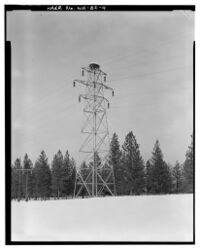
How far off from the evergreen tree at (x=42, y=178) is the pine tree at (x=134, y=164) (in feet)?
2.38

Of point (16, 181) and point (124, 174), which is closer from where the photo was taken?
point (16, 181)

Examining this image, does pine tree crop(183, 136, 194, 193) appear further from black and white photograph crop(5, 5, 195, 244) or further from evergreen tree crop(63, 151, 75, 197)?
evergreen tree crop(63, 151, 75, 197)

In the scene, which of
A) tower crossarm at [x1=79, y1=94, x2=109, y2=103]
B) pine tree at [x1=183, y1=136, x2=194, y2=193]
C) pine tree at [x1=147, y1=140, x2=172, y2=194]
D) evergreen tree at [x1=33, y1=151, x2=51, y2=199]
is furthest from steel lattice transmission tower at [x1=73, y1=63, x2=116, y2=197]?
pine tree at [x1=183, y1=136, x2=194, y2=193]

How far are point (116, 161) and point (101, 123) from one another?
0.38 m

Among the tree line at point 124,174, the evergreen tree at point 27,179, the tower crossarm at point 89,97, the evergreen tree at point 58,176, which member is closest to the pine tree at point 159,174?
the tree line at point 124,174

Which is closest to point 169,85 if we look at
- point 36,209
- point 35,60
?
point 35,60

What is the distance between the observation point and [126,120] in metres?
3.19

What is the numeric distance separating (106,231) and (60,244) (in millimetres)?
415

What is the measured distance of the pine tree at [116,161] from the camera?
126 inches

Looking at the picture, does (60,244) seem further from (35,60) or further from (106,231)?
(35,60)

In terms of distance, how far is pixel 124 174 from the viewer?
3230 mm

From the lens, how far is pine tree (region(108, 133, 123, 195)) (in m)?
3.20

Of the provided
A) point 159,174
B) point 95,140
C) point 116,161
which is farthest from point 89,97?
point 159,174

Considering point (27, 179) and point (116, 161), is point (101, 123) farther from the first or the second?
point (27, 179)
